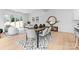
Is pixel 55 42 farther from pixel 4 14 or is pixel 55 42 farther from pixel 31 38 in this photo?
pixel 4 14

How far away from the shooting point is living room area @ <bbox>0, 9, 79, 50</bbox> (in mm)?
1753

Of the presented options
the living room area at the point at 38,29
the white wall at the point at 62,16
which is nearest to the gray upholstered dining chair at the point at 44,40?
the living room area at the point at 38,29

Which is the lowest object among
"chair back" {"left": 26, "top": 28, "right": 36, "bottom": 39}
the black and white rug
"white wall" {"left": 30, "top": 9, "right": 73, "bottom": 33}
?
the black and white rug

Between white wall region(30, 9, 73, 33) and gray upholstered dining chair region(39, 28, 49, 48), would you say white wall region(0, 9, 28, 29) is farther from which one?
gray upholstered dining chair region(39, 28, 49, 48)

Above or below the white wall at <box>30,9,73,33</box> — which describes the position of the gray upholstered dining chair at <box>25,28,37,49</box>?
below

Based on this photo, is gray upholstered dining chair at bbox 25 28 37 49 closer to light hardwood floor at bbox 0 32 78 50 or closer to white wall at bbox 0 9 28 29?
light hardwood floor at bbox 0 32 78 50

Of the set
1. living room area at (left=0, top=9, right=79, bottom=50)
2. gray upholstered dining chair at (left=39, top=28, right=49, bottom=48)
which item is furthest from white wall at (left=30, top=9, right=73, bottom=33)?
gray upholstered dining chair at (left=39, top=28, right=49, bottom=48)

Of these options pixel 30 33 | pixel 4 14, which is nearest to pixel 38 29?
pixel 30 33

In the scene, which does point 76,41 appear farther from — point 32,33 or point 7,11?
point 7,11

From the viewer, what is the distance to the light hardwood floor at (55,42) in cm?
176

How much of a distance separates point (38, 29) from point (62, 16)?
0.33 metres

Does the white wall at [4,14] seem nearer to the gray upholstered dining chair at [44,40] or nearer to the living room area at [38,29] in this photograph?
the living room area at [38,29]
